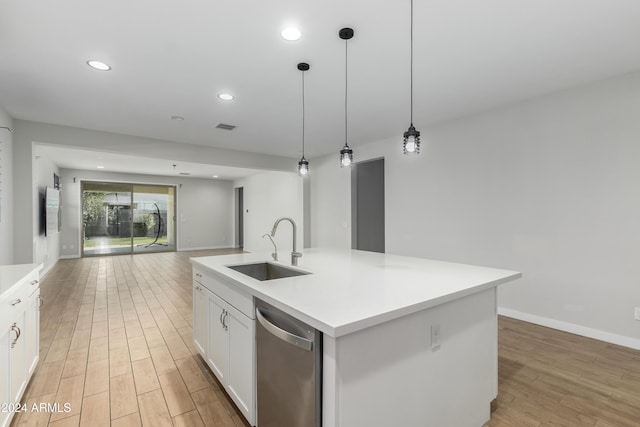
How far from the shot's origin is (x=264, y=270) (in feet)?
8.10

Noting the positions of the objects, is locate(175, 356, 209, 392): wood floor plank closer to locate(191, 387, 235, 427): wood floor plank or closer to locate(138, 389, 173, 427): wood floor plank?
locate(191, 387, 235, 427): wood floor plank

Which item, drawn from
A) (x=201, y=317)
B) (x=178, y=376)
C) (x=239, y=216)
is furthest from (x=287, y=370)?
(x=239, y=216)

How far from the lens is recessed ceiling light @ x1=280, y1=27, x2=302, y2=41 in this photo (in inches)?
81.0

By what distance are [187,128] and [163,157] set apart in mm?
1054

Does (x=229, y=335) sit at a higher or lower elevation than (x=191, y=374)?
higher

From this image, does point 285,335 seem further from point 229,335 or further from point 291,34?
point 291,34

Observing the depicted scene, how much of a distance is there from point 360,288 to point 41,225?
6771 mm

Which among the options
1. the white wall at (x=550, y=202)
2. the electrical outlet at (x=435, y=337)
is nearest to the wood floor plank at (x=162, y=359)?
the electrical outlet at (x=435, y=337)

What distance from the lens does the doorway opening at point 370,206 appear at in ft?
19.9

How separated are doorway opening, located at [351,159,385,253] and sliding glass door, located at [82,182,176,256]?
6597mm

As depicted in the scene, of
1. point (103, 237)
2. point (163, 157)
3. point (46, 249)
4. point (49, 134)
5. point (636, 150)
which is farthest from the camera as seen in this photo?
point (103, 237)

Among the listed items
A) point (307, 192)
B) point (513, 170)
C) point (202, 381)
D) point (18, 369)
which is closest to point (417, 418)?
point (202, 381)

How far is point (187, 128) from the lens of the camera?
14.3 ft

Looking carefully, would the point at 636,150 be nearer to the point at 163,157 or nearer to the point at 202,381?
the point at 202,381
